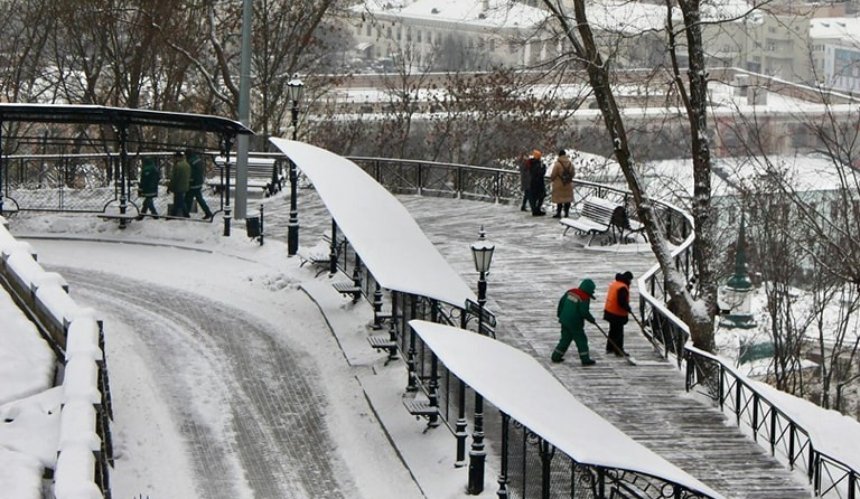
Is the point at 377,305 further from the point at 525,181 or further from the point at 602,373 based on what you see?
the point at 525,181

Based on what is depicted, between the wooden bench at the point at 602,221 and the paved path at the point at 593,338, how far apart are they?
1.16ft

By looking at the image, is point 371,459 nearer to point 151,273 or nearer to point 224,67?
point 151,273

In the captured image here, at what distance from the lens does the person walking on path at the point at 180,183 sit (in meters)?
26.9

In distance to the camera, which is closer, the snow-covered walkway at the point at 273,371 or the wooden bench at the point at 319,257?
the snow-covered walkway at the point at 273,371

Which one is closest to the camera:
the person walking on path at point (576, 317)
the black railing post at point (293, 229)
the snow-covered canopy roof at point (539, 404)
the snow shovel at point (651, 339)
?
the snow-covered canopy roof at point (539, 404)

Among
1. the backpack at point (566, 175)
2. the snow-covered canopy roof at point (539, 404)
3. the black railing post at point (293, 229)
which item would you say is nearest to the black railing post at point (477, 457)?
the snow-covered canopy roof at point (539, 404)

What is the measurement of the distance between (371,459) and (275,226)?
12506 millimetres

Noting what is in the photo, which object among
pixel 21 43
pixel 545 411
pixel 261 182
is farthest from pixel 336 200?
pixel 21 43

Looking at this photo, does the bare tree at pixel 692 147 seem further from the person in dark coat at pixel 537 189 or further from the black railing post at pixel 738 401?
the person in dark coat at pixel 537 189

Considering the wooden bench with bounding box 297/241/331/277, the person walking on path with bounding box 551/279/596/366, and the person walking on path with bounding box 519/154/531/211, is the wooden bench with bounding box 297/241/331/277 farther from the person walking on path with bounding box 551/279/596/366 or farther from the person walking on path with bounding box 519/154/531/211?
the person walking on path with bounding box 519/154/531/211

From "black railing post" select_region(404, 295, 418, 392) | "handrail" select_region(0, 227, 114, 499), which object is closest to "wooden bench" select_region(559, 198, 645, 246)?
"black railing post" select_region(404, 295, 418, 392)

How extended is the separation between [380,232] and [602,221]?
901 cm

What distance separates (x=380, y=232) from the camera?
1903cm

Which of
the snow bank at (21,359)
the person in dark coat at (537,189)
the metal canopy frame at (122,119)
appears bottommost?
the snow bank at (21,359)
